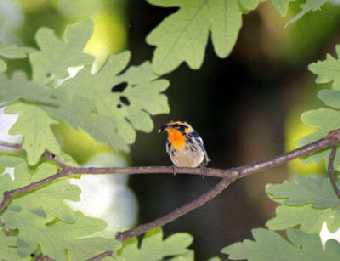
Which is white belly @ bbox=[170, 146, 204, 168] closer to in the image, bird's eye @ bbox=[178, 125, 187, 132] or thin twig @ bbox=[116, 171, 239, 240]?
bird's eye @ bbox=[178, 125, 187, 132]

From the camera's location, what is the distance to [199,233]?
4.61m

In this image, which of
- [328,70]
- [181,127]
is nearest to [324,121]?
[328,70]

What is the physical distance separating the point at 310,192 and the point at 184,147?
150cm

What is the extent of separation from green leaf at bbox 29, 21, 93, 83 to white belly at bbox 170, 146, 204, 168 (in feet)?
5.16

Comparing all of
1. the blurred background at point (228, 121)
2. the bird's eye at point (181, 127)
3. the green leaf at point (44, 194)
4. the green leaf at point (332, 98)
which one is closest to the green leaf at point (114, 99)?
the green leaf at point (44, 194)

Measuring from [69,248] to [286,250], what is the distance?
0.72 meters

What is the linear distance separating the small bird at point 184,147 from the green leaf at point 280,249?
1.35 metres

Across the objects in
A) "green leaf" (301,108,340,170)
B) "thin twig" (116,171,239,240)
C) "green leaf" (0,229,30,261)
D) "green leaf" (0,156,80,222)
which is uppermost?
"green leaf" (301,108,340,170)

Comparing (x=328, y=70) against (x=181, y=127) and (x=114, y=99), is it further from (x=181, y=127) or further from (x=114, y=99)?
(x=181, y=127)

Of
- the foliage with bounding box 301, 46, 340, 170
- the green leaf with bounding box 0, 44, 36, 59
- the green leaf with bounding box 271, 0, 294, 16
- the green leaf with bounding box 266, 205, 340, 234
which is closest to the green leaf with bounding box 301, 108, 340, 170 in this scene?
the foliage with bounding box 301, 46, 340, 170

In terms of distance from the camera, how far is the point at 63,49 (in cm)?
227

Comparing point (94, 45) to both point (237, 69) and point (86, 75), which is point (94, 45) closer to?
point (237, 69)

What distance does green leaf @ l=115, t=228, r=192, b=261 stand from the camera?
2637 mm

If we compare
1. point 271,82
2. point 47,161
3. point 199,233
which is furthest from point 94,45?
point 47,161
